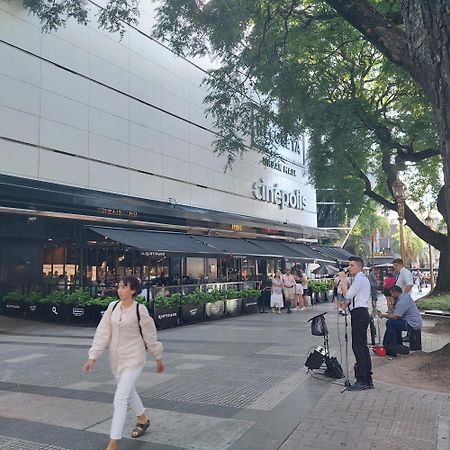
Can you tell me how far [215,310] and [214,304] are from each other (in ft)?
0.67

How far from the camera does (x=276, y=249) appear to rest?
24.7 meters

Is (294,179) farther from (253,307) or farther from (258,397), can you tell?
(258,397)

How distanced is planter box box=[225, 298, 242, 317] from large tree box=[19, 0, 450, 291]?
498 cm

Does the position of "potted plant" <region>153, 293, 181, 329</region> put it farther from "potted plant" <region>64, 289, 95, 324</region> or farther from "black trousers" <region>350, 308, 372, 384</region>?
"black trousers" <region>350, 308, 372, 384</region>

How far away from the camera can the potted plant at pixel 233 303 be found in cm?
1639

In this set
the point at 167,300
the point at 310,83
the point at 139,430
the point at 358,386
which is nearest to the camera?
the point at 139,430

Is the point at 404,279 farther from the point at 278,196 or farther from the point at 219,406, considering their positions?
the point at 278,196

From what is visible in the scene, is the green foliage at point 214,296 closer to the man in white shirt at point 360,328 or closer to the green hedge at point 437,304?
the green hedge at point 437,304

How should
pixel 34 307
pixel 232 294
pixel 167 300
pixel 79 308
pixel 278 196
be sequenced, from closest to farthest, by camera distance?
pixel 167 300
pixel 79 308
pixel 34 307
pixel 232 294
pixel 278 196

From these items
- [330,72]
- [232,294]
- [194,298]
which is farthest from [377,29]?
[232,294]

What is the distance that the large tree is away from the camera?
6629 mm

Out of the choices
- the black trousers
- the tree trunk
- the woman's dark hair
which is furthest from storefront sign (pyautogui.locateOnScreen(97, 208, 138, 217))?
the woman's dark hair

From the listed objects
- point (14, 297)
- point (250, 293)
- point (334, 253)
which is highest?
point (334, 253)

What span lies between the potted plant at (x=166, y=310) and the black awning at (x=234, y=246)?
214 inches
